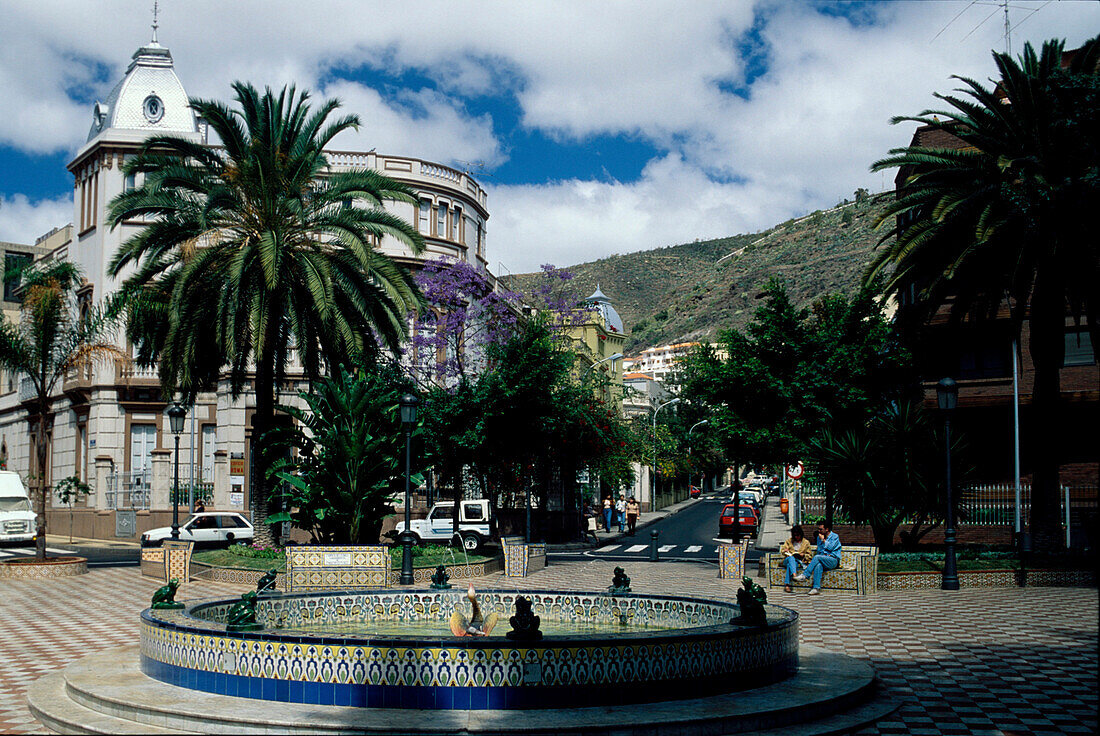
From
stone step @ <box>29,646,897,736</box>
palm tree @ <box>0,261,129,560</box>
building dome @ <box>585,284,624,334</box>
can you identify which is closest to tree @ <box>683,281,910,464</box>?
palm tree @ <box>0,261,129,560</box>

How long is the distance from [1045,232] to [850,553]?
8.14m

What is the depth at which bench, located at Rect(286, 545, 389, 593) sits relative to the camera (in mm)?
21094

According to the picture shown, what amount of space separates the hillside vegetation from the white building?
72.8 m

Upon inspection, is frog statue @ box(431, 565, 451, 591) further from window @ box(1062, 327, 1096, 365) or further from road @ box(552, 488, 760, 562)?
window @ box(1062, 327, 1096, 365)

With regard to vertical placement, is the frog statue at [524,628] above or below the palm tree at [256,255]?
below

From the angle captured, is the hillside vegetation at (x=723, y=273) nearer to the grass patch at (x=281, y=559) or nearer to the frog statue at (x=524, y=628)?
the grass patch at (x=281, y=559)

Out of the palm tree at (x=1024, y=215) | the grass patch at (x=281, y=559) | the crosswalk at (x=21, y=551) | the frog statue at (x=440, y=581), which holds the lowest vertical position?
the crosswalk at (x=21, y=551)

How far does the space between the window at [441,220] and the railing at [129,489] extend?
15.2 m

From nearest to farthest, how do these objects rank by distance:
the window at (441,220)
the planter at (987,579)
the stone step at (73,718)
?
the stone step at (73,718), the planter at (987,579), the window at (441,220)

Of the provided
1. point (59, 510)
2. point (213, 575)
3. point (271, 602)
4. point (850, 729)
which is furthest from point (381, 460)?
point (59, 510)

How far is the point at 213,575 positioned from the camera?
77.4ft

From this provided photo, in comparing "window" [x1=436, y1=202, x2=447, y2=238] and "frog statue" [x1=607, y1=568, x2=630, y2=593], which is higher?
"window" [x1=436, y1=202, x2=447, y2=238]

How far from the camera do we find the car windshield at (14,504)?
37000 millimetres

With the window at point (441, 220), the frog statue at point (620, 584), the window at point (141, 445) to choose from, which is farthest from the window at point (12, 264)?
the frog statue at point (620, 584)
